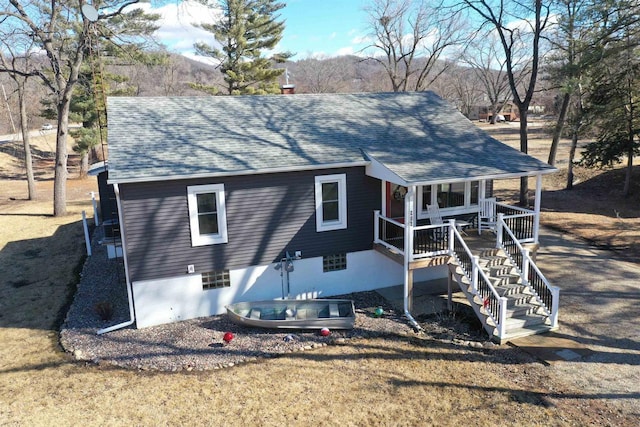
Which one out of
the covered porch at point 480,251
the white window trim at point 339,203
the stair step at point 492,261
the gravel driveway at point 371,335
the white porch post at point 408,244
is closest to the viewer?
the gravel driveway at point 371,335

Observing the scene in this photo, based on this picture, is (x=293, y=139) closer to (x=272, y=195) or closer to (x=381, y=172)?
(x=272, y=195)

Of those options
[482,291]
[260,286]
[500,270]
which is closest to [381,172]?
[482,291]

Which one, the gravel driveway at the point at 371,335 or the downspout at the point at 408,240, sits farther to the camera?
the downspout at the point at 408,240

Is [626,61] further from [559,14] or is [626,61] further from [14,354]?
[14,354]

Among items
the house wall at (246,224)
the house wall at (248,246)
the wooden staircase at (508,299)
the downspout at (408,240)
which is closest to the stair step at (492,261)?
the wooden staircase at (508,299)

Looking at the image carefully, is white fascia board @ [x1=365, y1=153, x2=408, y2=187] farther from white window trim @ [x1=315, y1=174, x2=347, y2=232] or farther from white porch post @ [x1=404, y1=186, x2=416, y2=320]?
white window trim @ [x1=315, y1=174, x2=347, y2=232]

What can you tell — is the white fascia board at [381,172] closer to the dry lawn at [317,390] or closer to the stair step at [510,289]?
the stair step at [510,289]

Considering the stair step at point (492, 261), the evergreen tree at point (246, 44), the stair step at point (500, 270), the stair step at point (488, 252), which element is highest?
the evergreen tree at point (246, 44)

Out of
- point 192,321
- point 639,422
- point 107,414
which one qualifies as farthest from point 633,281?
point 107,414
